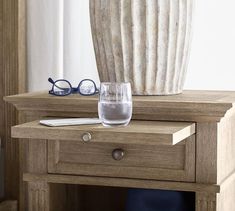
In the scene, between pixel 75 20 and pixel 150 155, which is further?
pixel 75 20

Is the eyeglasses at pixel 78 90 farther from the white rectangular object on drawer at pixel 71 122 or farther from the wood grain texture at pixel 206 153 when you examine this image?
the wood grain texture at pixel 206 153

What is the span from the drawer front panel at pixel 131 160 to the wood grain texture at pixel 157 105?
2.5 inches

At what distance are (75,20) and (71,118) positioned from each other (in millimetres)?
455

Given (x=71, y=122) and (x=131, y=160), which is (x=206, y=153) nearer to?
(x=131, y=160)

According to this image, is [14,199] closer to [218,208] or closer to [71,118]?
[71,118]

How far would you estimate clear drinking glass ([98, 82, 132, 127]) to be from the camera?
1.37 meters

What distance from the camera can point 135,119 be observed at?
1490mm

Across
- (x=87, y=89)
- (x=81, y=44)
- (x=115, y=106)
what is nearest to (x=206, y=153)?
(x=115, y=106)

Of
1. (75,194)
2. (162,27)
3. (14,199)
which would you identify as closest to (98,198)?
(75,194)

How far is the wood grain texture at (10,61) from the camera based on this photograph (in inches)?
73.5

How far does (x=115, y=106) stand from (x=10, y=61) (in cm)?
59

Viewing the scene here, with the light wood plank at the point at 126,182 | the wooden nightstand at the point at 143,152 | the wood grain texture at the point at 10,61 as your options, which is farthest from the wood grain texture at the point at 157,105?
the wood grain texture at the point at 10,61

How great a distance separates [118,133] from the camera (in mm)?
1312

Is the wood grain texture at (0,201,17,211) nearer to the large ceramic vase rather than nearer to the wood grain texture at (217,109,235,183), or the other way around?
the large ceramic vase
